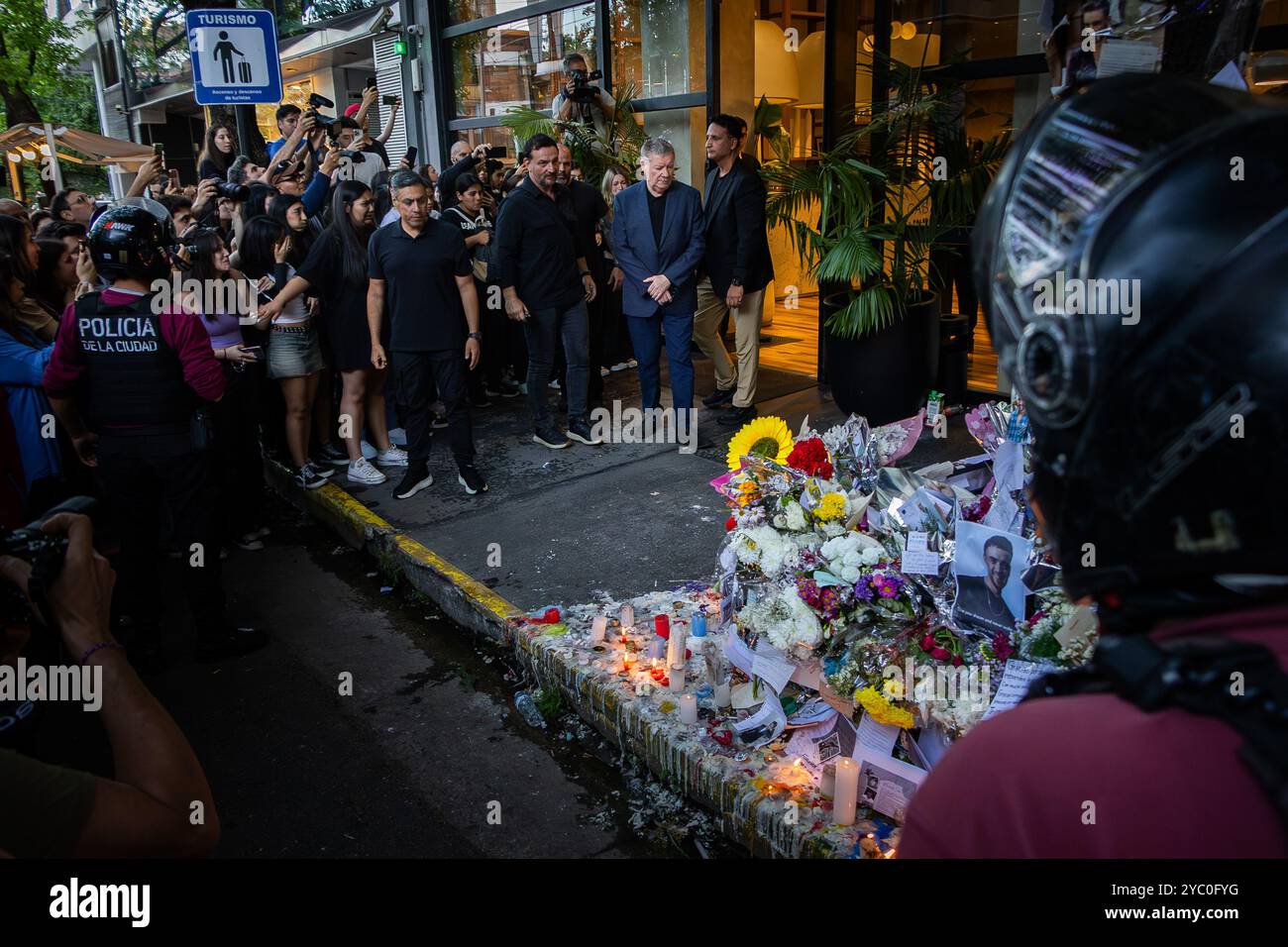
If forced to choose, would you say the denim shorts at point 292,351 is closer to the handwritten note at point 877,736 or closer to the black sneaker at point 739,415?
the black sneaker at point 739,415

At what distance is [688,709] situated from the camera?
11.4 ft

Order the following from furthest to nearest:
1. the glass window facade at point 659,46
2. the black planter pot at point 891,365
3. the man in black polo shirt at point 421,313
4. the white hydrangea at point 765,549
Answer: the glass window facade at point 659,46
the black planter pot at point 891,365
the man in black polo shirt at point 421,313
the white hydrangea at point 765,549

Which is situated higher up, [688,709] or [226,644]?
[688,709]

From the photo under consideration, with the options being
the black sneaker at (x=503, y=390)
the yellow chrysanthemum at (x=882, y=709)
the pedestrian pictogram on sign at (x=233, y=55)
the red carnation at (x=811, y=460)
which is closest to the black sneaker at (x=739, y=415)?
the black sneaker at (x=503, y=390)

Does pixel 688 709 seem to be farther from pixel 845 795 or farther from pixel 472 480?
pixel 472 480

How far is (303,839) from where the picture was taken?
3246 millimetres

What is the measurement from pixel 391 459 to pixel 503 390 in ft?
7.06

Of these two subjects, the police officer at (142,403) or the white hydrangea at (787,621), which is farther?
the police officer at (142,403)

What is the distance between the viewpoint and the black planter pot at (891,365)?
655cm

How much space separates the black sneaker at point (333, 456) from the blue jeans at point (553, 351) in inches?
55.4

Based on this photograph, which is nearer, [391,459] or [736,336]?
[391,459]

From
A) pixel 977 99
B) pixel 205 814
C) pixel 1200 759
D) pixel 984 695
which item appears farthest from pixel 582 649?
pixel 977 99

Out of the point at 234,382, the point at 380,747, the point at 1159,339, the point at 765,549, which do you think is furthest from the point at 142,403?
the point at 1159,339

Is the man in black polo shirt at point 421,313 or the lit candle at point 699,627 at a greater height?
the man in black polo shirt at point 421,313
